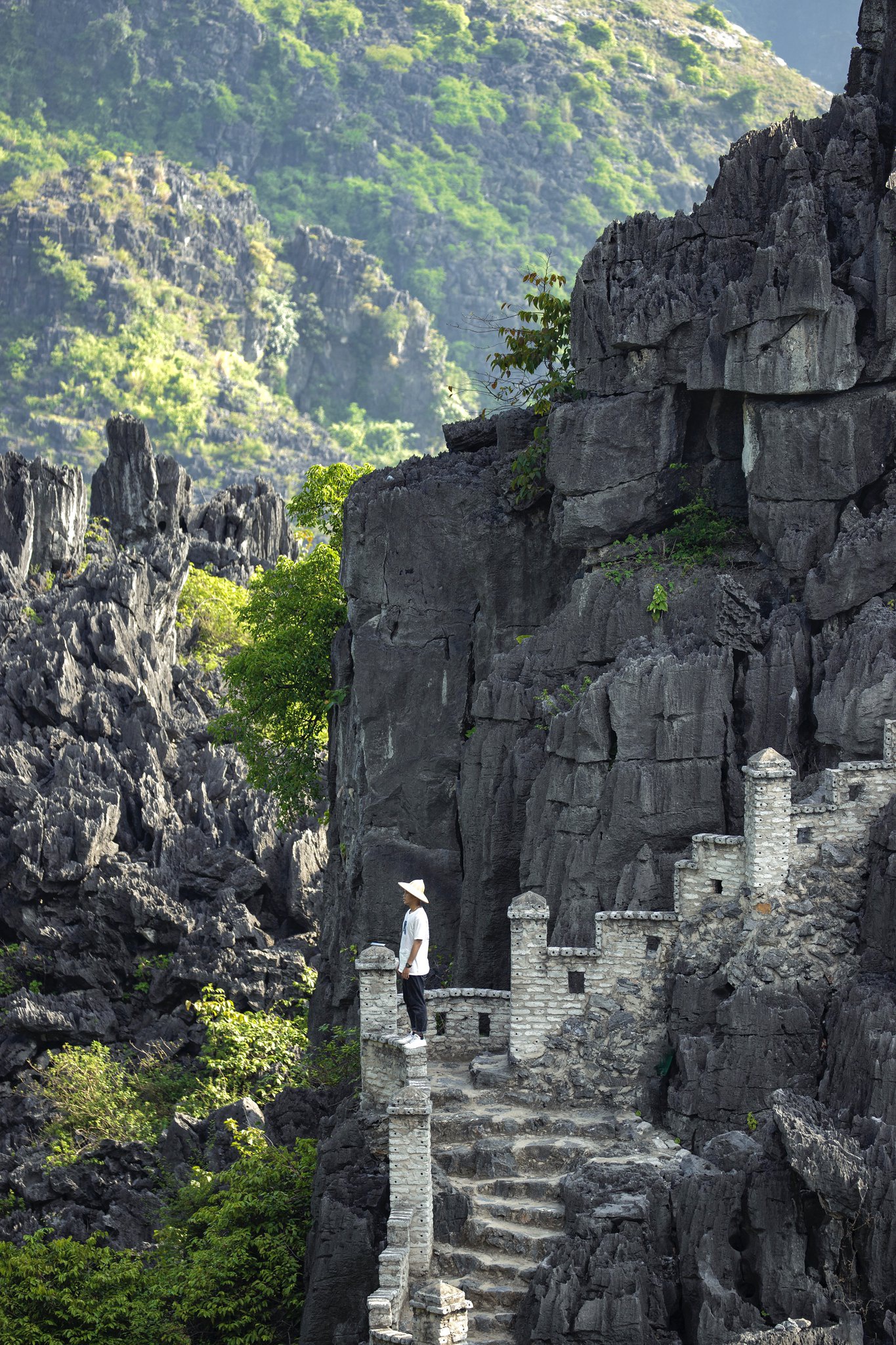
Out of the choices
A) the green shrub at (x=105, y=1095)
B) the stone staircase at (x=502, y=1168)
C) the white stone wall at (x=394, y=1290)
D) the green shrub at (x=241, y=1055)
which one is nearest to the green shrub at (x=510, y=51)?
the green shrub at (x=241, y=1055)

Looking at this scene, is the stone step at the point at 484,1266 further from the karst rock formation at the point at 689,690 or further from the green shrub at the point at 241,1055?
the green shrub at the point at 241,1055

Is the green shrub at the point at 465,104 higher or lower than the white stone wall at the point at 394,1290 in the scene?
higher

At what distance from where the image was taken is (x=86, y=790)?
69.2 metres

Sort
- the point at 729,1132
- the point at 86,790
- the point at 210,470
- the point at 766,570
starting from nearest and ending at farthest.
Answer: the point at 729,1132
the point at 766,570
the point at 86,790
the point at 210,470

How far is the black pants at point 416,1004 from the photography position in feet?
108

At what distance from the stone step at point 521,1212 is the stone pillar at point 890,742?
28.2ft

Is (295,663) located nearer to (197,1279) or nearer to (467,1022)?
(467,1022)

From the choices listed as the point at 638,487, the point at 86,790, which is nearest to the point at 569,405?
the point at 638,487

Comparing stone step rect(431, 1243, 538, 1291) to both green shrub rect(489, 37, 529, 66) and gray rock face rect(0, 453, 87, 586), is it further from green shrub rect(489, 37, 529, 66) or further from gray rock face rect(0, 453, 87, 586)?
green shrub rect(489, 37, 529, 66)

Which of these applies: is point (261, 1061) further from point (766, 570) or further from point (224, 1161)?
point (766, 570)

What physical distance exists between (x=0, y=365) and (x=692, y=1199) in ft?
391

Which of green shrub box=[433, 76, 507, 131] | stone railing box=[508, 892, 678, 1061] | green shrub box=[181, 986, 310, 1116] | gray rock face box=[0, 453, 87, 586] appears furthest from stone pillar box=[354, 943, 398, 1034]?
green shrub box=[433, 76, 507, 131]

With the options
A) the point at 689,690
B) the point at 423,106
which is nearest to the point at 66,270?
the point at 423,106

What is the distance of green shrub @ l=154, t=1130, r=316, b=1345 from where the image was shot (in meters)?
33.9
